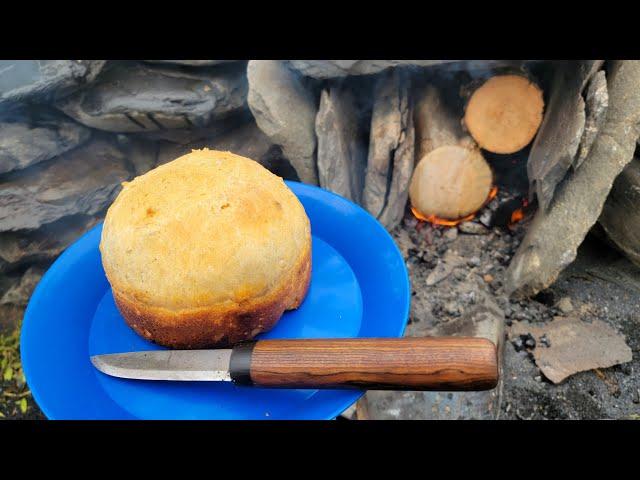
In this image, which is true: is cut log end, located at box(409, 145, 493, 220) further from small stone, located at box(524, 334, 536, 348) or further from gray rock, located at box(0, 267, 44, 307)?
gray rock, located at box(0, 267, 44, 307)

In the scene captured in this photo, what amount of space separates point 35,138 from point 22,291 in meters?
0.84

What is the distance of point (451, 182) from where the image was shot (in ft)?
8.81

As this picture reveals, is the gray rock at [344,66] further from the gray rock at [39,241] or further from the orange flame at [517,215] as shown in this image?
the gray rock at [39,241]

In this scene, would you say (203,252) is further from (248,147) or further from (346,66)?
(248,147)

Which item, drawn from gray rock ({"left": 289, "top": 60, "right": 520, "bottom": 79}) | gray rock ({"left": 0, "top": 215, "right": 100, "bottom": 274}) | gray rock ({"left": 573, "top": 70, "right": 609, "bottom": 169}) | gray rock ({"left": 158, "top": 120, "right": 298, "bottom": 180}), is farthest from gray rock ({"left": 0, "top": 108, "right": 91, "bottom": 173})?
gray rock ({"left": 573, "top": 70, "right": 609, "bottom": 169})

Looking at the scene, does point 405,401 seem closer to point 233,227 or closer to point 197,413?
point 197,413

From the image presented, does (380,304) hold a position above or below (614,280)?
above

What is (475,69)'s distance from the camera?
2.54m

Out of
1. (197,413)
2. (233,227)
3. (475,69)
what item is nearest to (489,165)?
(475,69)

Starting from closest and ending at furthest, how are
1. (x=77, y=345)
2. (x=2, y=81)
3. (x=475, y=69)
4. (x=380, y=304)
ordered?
(x=77, y=345) < (x=380, y=304) < (x=2, y=81) < (x=475, y=69)

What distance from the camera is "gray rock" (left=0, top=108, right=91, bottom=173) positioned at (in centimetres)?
254

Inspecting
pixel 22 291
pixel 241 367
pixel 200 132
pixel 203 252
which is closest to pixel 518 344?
pixel 241 367

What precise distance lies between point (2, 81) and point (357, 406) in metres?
2.26

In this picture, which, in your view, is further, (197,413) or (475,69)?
(475,69)
